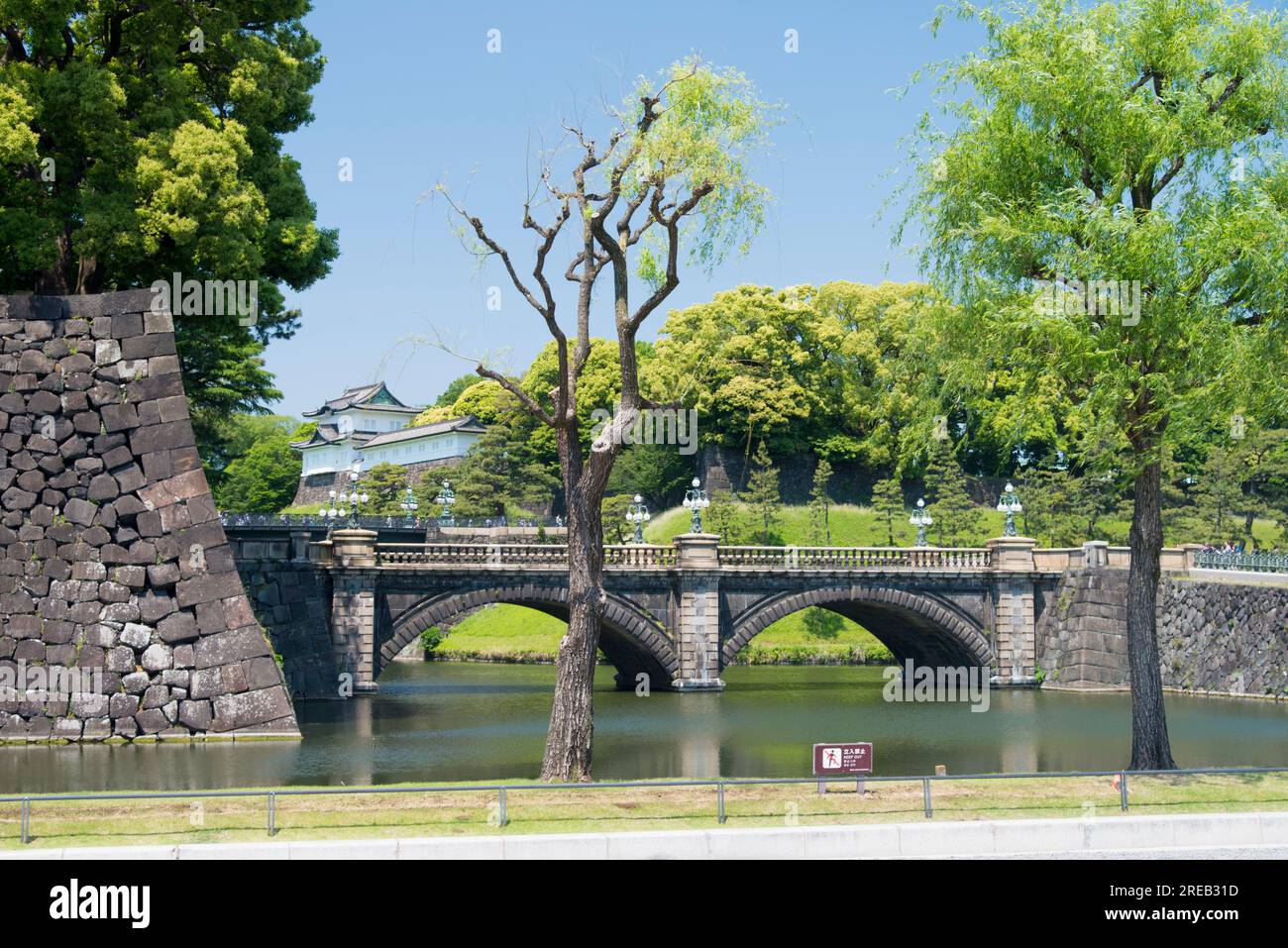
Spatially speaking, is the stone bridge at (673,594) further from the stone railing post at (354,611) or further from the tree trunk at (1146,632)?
the tree trunk at (1146,632)

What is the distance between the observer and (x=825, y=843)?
16031 mm

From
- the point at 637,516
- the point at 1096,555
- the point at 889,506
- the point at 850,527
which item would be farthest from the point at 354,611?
the point at 850,527

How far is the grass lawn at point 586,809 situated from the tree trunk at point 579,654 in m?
2.45

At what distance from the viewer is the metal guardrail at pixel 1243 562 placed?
152 feet

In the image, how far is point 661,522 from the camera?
8412 cm

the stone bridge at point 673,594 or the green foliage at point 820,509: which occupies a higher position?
the green foliage at point 820,509

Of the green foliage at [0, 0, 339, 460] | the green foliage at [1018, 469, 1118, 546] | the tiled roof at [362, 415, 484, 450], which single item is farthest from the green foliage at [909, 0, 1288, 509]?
the tiled roof at [362, 415, 484, 450]

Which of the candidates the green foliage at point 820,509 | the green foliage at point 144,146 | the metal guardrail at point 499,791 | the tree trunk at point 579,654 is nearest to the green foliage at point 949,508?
the green foliage at point 820,509

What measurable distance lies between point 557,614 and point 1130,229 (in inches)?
1337

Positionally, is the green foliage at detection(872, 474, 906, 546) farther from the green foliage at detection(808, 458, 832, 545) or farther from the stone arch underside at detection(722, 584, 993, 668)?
the stone arch underside at detection(722, 584, 993, 668)

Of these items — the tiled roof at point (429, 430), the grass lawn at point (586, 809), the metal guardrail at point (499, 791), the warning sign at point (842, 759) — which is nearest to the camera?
the metal guardrail at point (499, 791)

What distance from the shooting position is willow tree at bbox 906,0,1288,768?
73.2ft

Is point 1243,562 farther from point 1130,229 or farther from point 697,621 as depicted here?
point 1130,229
